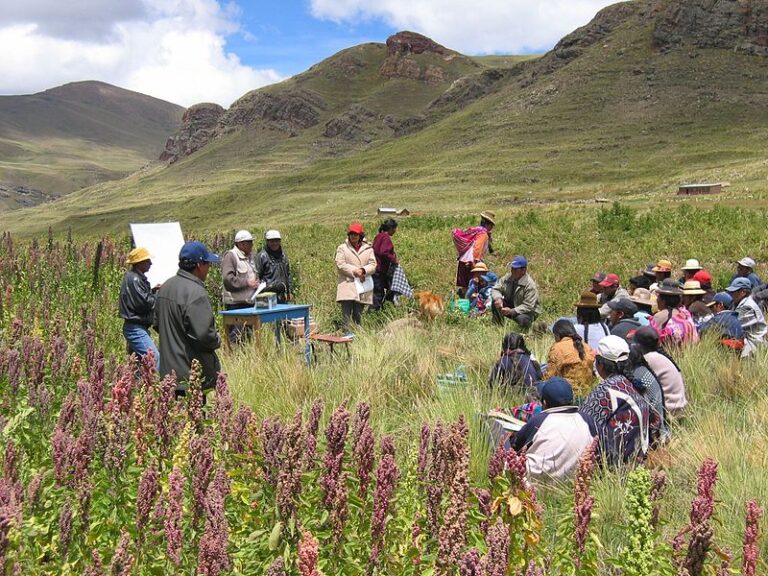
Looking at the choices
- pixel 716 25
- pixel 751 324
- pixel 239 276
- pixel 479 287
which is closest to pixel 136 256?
pixel 239 276

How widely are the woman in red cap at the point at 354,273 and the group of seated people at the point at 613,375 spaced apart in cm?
316

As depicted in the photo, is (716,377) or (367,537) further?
(716,377)

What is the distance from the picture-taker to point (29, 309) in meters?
9.95

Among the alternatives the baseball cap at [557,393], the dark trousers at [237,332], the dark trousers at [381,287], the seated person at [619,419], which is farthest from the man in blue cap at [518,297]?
the baseball cap at [557,393]

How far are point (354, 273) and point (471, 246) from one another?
2982 mm

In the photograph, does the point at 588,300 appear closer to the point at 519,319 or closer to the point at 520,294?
the point at 519,319

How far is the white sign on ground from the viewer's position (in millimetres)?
12320

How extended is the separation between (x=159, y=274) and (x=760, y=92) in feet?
287

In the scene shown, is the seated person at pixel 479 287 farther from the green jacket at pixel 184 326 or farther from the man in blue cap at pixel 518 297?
the green jacket at pixel 184 326

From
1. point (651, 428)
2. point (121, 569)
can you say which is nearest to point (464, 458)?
point (121, 569)

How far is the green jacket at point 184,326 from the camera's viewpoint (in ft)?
20.5

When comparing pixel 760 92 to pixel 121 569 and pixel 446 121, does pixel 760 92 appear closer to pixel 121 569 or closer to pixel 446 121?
pixel 446 121

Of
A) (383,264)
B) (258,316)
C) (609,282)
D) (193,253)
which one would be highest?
(193,253)

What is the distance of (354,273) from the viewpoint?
36.7 ft
